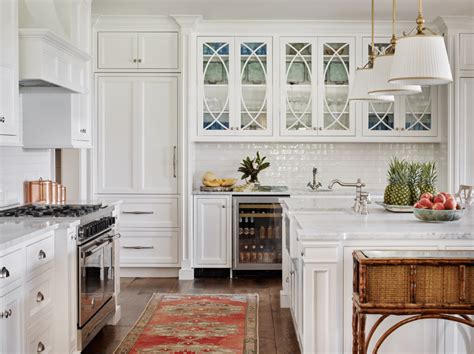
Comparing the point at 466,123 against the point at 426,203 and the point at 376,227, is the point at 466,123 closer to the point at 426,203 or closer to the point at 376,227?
the point at 426,203

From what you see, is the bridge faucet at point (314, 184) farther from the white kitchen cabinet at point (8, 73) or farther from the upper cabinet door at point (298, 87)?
the white kitchen cabinet at point (8, 73)

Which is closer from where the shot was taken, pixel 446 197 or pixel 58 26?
pixel 446 197

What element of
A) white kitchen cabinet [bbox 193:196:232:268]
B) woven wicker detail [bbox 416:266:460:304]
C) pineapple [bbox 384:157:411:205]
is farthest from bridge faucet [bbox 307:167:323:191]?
woven wicker detail [bbox 416:266:460:304]

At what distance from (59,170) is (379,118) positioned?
328 cm

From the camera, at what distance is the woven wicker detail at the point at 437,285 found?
94.6 inches

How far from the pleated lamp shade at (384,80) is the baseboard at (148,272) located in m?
3.30

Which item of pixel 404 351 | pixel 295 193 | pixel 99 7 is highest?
pixel 99 7

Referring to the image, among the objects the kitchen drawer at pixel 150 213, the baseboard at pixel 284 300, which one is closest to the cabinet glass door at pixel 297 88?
the kitchen drawer at pixel 150 213

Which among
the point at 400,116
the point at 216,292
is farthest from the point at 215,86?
the point at 216,292

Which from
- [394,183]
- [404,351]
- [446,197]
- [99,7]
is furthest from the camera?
[99,7]

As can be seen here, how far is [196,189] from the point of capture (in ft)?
20.8

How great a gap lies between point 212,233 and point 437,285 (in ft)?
12.3

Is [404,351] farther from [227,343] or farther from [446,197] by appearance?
[227,343]

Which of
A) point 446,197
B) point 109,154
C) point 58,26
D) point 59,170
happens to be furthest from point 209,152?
point 446,197
